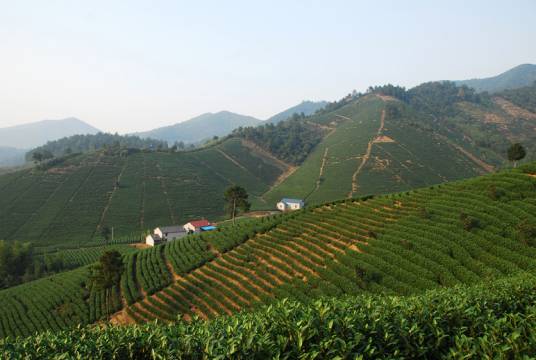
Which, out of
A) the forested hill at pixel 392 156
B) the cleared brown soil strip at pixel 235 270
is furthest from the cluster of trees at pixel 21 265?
the forested hill at pixel 392 156

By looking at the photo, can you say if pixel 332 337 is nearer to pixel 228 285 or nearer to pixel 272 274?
pixel 272 274

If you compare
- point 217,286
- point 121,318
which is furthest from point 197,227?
point 217,286

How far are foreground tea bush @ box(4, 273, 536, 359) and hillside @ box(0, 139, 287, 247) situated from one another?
79.9 metres

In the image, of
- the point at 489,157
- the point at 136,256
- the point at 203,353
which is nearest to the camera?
the point at 203,353

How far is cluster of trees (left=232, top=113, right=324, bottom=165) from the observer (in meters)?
166

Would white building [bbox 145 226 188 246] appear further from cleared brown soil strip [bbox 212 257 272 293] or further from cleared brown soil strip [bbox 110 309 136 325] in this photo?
cleared brown soil strip [bbox 212 257 272 293]

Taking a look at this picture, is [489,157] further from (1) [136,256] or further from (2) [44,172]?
(2) [44,172]

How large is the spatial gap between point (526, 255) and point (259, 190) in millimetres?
105873

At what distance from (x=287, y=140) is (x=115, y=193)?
101287mm

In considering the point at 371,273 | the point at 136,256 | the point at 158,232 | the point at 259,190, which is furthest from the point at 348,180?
the point at 371,273

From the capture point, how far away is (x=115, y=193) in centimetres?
10612

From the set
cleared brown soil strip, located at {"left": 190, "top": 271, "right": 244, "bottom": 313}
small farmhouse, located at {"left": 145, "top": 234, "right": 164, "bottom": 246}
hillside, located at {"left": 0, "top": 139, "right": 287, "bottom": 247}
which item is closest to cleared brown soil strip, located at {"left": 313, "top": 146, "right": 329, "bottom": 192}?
hillside, located at {"left": 0, "top": 139, "right": 287, "bottom": 247}

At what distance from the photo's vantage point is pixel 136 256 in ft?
165

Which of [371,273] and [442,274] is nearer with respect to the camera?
[442,274]
